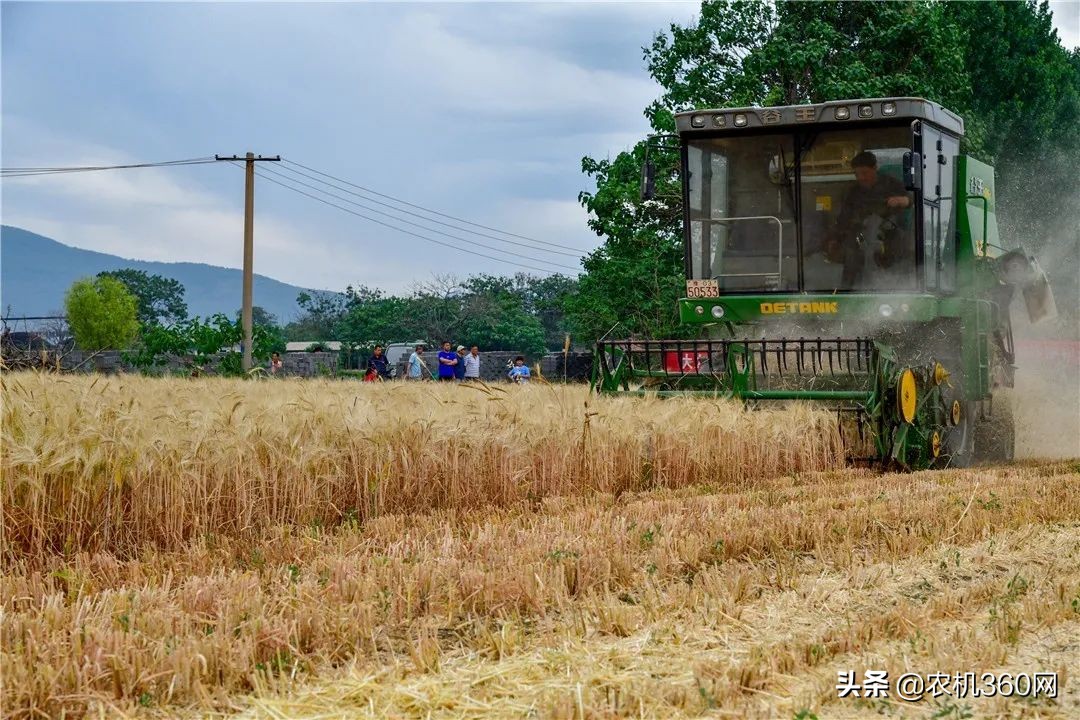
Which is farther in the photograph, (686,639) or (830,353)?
(830,353)

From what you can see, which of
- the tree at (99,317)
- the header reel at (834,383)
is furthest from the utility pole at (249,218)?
the tree at (99,317)

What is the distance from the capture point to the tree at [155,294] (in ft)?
306

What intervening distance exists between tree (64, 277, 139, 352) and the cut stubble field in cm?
5591

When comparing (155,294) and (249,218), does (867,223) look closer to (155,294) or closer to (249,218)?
(249,218)

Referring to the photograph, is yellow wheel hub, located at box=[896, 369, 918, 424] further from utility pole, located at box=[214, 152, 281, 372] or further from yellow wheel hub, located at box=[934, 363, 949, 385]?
utility pole, located at box=[214, 152, 281, 372]

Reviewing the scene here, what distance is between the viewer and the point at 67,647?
3320 mm

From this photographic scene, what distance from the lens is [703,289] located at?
9.62 metres

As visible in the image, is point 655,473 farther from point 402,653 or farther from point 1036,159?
point 1036,159

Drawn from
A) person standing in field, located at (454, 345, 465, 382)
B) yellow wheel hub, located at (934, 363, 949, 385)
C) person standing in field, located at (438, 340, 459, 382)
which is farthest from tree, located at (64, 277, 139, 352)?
yellow wheel hub, located at (934, 363, 949, 385)

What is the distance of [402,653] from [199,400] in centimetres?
372

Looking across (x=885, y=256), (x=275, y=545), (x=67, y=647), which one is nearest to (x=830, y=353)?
(x=885, y=256)

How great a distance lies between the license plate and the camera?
31.4ft

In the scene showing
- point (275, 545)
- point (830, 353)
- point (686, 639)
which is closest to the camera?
point (686, 639)

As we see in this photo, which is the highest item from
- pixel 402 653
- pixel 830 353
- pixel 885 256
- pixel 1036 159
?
pixel 1036 159
